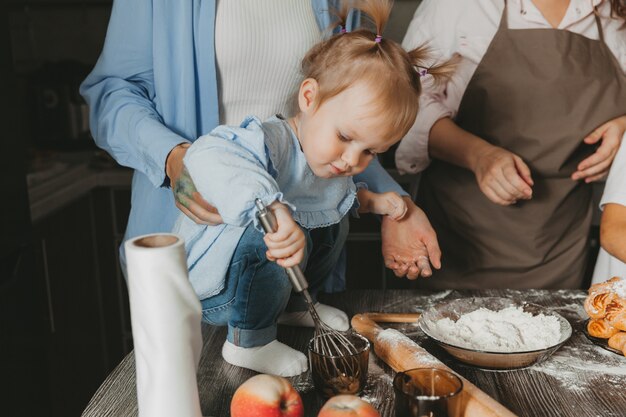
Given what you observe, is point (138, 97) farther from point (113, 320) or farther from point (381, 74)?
point (113, 320)

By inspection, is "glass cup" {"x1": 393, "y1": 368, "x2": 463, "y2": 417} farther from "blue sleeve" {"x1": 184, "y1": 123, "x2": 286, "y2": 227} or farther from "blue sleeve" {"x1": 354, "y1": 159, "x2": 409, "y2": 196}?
"blue sleeve" {"x1": 354, "y1": 159, "x2": 409, "y2": 196}

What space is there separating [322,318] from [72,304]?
1502 millimetres

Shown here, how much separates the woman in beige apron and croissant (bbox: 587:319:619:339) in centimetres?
53

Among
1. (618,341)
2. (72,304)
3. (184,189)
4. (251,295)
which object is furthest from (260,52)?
(72,304)

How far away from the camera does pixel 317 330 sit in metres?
1.02

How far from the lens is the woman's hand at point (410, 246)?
4.21 feet

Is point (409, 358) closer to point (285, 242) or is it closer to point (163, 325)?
point (285, 242)

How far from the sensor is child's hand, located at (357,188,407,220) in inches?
51.4

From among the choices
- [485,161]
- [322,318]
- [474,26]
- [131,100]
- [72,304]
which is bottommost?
[72,304]

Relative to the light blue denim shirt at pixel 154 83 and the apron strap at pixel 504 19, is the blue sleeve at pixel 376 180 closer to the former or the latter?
the light blue denim shirt at pixel 154 83

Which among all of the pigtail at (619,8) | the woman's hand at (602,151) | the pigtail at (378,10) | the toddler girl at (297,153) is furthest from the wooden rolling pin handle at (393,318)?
the pigtail at (619,8)

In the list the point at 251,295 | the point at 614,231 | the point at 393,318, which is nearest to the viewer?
the point at 251,295

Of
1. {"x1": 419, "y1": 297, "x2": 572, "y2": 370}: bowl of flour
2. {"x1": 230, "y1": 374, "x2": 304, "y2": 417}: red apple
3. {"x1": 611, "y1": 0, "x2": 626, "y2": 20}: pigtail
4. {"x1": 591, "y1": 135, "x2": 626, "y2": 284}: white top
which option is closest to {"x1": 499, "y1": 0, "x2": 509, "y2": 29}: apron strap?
{"x1": 611, "y1": 0, "x2": 626, "y2": 20}: pigtail

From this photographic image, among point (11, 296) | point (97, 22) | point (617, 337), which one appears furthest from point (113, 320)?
point (617, 337)
